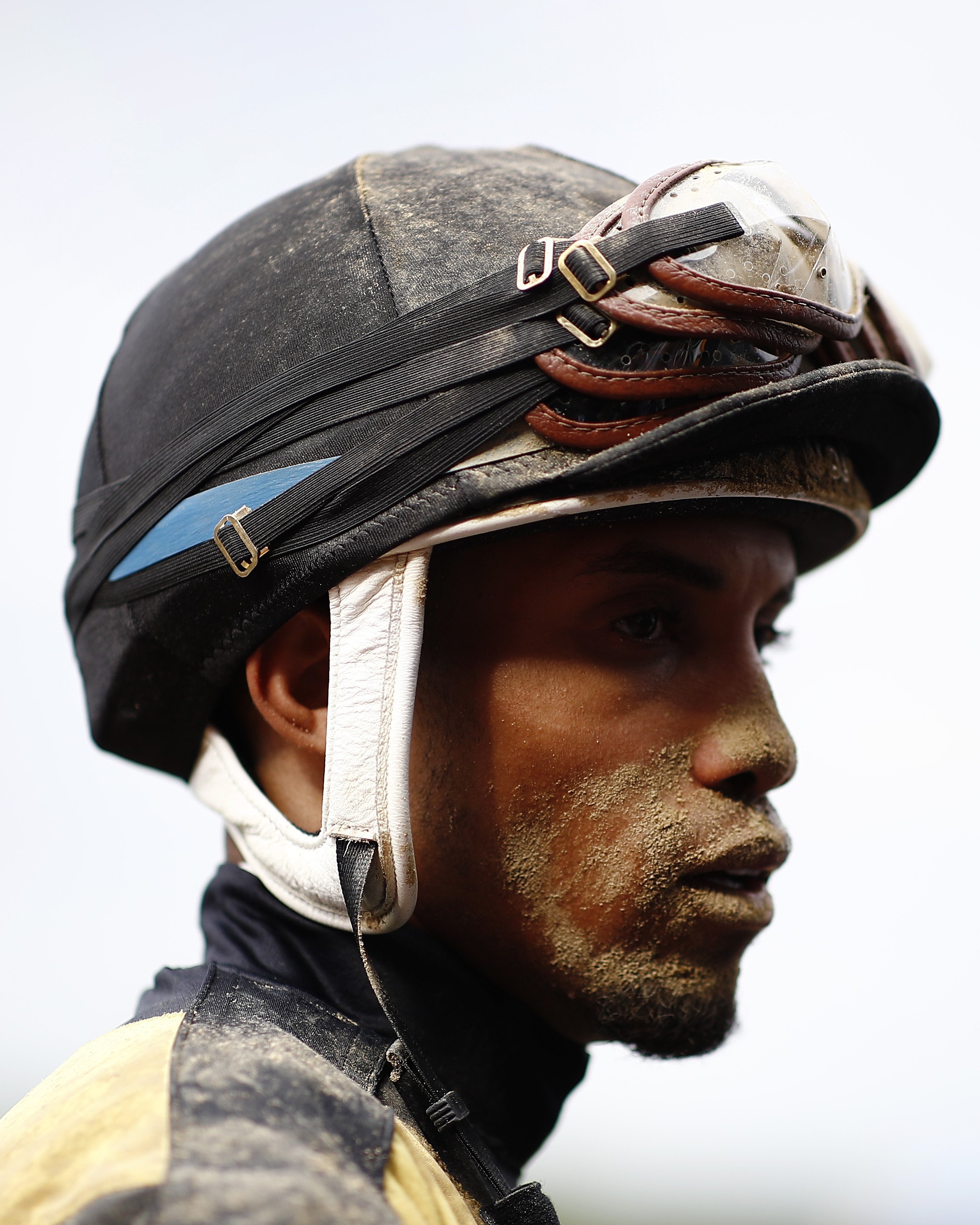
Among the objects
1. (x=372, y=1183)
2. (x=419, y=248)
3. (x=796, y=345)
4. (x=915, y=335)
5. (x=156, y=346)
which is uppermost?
(x=156, y=346)

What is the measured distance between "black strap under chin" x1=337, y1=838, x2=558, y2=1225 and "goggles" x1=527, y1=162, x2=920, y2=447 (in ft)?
2.24

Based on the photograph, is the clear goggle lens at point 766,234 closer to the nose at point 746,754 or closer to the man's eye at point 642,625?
the man's eye at point 642,625

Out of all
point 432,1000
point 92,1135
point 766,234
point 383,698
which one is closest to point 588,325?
point 766,234

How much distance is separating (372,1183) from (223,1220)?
0.23m

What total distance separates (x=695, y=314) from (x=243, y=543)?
0.74 metres

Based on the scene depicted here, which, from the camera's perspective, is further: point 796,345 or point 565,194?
point 565,194

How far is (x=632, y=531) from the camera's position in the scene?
177 centimetres

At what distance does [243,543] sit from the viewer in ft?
5.78

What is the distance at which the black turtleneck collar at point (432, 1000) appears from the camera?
69.4 inches

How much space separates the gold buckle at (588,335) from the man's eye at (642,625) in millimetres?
416

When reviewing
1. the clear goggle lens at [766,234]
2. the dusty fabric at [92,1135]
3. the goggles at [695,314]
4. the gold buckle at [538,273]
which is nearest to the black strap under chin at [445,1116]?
the dusty fabric at [92,1135]

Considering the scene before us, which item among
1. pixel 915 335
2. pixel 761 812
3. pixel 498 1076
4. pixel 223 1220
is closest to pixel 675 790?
pixel 761 812

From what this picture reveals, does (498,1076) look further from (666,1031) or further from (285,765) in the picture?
(285,765)

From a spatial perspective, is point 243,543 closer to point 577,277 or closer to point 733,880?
point 577,277
